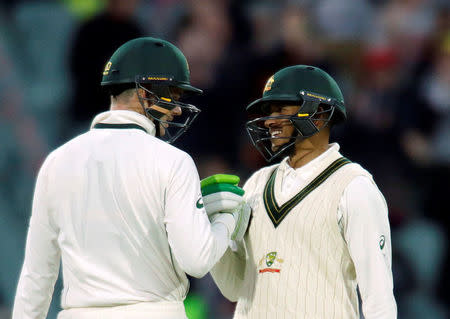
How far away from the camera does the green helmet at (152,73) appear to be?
3688mm

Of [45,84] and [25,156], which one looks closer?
[25,156]

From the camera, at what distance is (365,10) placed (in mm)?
8438

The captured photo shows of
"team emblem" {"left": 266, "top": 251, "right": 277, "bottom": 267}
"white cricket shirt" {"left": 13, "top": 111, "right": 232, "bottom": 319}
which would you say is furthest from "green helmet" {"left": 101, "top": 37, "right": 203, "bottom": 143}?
"team emblem" {"left": 266, "top": 251, "right": 277, "bottom": 267}

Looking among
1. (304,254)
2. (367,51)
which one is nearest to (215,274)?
(304,254)

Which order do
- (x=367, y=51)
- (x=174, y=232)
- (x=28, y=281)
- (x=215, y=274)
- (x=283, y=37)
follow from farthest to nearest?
(x=367, y=51), (x=283, y=37), (x=215, y=274), (x=28, y=281), (x=174, y=232)

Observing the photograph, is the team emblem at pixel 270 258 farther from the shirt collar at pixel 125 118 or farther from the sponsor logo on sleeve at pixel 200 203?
the shirt collar at pixel 125 118

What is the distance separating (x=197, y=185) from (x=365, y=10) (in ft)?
17.7

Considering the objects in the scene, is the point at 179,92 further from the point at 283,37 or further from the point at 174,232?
the point at 283,37

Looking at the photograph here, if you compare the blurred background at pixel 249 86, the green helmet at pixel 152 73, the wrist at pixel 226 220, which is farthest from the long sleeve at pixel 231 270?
the blurred background at pixel 249 86

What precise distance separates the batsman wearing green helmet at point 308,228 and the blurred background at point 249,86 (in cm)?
293

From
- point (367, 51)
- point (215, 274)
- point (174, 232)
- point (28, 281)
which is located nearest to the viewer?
point (174, 232)

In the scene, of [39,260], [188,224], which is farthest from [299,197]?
[39,260]

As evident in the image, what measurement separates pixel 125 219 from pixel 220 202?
499 millimetres

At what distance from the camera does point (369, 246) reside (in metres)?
3.62
